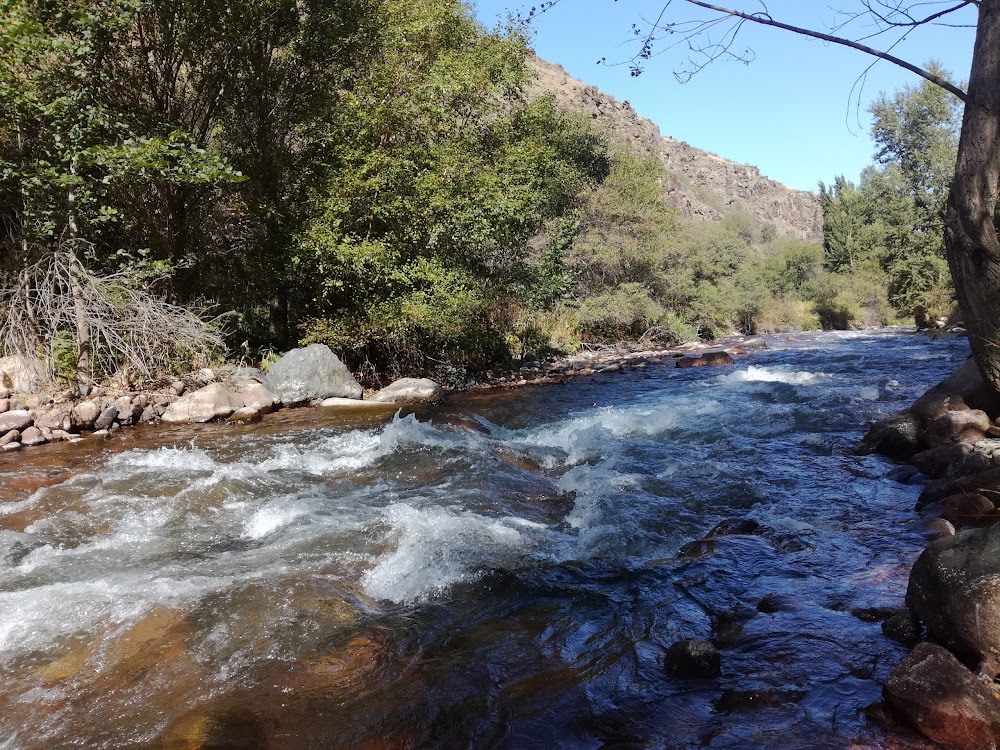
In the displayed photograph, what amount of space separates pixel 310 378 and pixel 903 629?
10.8m

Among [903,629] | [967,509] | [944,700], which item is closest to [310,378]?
[967,509]

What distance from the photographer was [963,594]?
11.0 feet

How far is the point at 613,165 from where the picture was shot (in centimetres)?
2742

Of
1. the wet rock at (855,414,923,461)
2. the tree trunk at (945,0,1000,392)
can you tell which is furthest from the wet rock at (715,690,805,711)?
the wet rock at (855,414,923,461)

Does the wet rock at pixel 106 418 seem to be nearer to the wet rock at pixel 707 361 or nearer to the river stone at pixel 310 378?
the river stone at pixel 310 378

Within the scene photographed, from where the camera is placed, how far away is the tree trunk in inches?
222

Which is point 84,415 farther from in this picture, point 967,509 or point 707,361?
point 707,361

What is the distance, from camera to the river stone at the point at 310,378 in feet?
40.7

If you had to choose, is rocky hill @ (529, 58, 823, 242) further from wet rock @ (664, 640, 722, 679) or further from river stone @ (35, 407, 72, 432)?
wet rock @ (664, 640, 722, 679)

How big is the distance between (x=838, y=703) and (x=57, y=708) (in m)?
3.87

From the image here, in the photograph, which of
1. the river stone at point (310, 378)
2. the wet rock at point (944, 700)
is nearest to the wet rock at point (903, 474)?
the wet rock at point (944, 700)

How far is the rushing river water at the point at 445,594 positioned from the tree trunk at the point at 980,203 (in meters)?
1.83

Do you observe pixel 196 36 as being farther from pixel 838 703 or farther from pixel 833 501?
pixel 838 703

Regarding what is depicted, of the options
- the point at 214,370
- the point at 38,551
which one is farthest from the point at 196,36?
the point at 38,551
